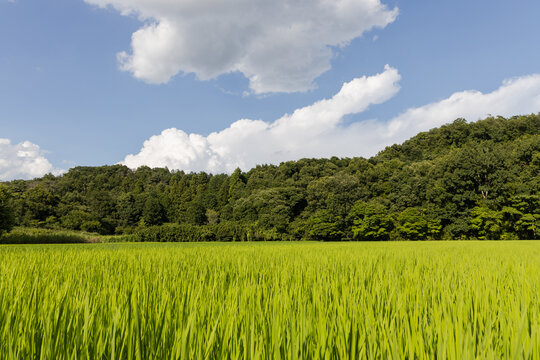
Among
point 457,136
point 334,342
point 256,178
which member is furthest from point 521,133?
point 334,342

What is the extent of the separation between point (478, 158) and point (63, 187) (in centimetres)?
8244

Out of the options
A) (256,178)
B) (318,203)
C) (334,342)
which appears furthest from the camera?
(256,178)

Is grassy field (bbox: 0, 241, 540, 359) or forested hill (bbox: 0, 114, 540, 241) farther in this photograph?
forested hill (bbox: 0, 114, 540, 241)

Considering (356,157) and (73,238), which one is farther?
(356,157)

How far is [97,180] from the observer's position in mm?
75750

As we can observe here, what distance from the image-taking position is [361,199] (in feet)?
145

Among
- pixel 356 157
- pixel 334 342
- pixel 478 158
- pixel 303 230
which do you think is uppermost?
pixel 356 157

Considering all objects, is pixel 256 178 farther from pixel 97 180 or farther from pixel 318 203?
pixel 97 180

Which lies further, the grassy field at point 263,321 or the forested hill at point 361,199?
the forested hill at point 361,199

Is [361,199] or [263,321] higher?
[361,199]

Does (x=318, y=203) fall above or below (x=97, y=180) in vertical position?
below

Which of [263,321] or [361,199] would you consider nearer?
[263,321]

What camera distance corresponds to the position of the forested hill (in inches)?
1405

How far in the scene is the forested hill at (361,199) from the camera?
1405 inches
